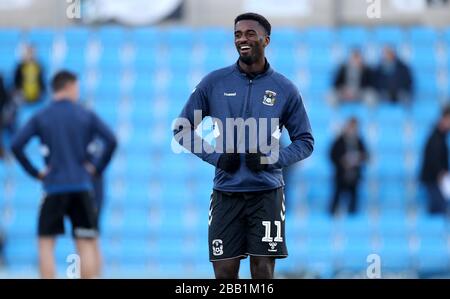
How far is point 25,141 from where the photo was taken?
11.6 metres

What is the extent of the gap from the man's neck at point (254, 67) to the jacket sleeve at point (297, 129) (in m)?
0.27

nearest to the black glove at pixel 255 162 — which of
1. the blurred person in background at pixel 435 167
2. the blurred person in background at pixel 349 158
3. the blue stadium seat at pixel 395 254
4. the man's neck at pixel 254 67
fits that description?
the man's neck at pixel 254 67

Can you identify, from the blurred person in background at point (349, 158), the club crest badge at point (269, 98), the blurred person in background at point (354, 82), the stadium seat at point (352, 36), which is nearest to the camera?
the club crest badge at point (269, 98)

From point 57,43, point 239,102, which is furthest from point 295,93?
point 57,43

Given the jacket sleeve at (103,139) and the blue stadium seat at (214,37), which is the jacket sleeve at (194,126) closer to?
the jacket sleeve at (103,139)

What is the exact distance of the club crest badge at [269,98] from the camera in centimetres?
841

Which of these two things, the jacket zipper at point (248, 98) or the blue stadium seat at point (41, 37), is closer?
the jacket zipper at point (248, 98)

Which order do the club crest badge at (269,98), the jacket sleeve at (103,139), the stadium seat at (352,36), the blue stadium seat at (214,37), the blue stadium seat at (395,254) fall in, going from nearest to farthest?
1. the club crest badge at (269,98)
2. the jacket sleeve at (103,139)
3. the blue stadium seat at (395,254)
4. the stadium seat at (352,36)
5. the blue stadium seat at (214,37)

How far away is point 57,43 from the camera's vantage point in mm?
19844

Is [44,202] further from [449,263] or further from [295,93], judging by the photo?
[449,263]

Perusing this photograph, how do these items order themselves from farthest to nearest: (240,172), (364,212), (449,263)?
1. (364,212)
2. (449,263)
3. (240,172)

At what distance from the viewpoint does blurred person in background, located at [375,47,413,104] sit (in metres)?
18.5

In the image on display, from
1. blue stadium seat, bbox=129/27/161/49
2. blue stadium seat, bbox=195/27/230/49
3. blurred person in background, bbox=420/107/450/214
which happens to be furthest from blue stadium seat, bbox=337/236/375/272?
blue stadium seat, bbox=129/27/161/49

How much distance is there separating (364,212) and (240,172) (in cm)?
992
